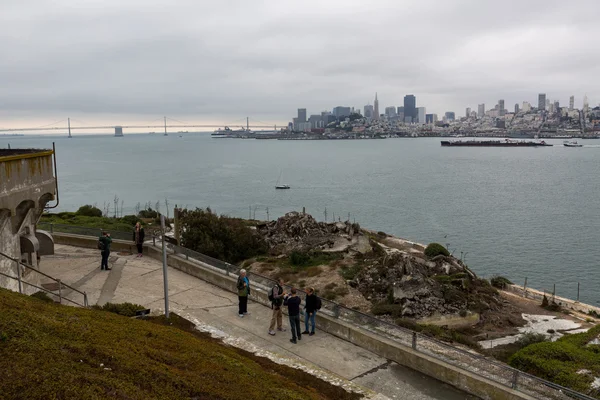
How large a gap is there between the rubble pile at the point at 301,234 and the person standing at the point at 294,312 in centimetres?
1561

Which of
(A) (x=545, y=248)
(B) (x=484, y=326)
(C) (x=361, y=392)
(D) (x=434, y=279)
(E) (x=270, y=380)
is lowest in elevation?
(A) (x=545, y=248)

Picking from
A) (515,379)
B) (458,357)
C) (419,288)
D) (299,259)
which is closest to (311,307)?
(458,357)

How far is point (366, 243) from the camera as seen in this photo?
28422mm

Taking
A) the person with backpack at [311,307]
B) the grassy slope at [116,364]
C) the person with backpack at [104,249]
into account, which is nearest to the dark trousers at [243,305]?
the person with backpack at [311,307]

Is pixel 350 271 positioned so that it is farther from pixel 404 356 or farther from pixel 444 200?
pixel 444 200

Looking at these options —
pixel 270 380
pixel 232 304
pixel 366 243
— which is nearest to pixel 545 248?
pixel 366 243

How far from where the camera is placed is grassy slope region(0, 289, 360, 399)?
20.6 feet

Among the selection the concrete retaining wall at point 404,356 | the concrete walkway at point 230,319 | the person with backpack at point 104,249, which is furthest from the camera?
the person with backpack at point 104,249

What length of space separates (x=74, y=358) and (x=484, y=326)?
57.0 ft

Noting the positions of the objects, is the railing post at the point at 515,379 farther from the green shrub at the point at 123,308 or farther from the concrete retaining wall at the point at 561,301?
the concrete retaining wall at the point at 561,301

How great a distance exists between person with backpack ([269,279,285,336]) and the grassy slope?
1.67 m

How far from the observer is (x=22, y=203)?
512 inches

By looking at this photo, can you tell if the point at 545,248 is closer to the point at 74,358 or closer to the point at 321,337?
the point at 321,337

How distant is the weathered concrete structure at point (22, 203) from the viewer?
39.9 ft
